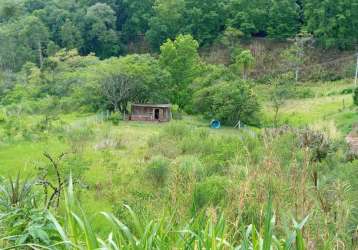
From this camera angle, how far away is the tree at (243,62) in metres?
28.5

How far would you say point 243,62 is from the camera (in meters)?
28.8

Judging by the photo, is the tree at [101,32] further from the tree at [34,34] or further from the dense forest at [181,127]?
the tree at [34,34]

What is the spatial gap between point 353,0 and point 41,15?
22.4m

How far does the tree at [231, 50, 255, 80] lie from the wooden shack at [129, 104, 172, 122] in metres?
7.44

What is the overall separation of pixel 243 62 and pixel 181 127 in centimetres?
A: 1232

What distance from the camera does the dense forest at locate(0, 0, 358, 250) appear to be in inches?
108

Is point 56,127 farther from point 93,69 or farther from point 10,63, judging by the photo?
point 10,63

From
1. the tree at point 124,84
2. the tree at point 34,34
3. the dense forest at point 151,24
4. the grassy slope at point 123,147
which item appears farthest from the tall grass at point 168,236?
the tree at point 34,34

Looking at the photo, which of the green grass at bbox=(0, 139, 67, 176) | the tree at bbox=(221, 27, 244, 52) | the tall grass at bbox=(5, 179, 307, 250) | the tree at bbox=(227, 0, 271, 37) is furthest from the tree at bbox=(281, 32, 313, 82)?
the tall grass at bbox=(5, 179, 307, 250)

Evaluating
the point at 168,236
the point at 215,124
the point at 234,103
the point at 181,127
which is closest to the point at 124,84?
the point at 215,124

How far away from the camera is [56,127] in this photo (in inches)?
706

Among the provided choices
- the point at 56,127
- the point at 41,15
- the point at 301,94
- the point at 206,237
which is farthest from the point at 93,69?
the point at 206,237

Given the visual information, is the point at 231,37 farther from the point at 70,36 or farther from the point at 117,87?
the point at 117,87

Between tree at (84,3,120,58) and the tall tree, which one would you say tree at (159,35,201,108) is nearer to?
the tall tree
